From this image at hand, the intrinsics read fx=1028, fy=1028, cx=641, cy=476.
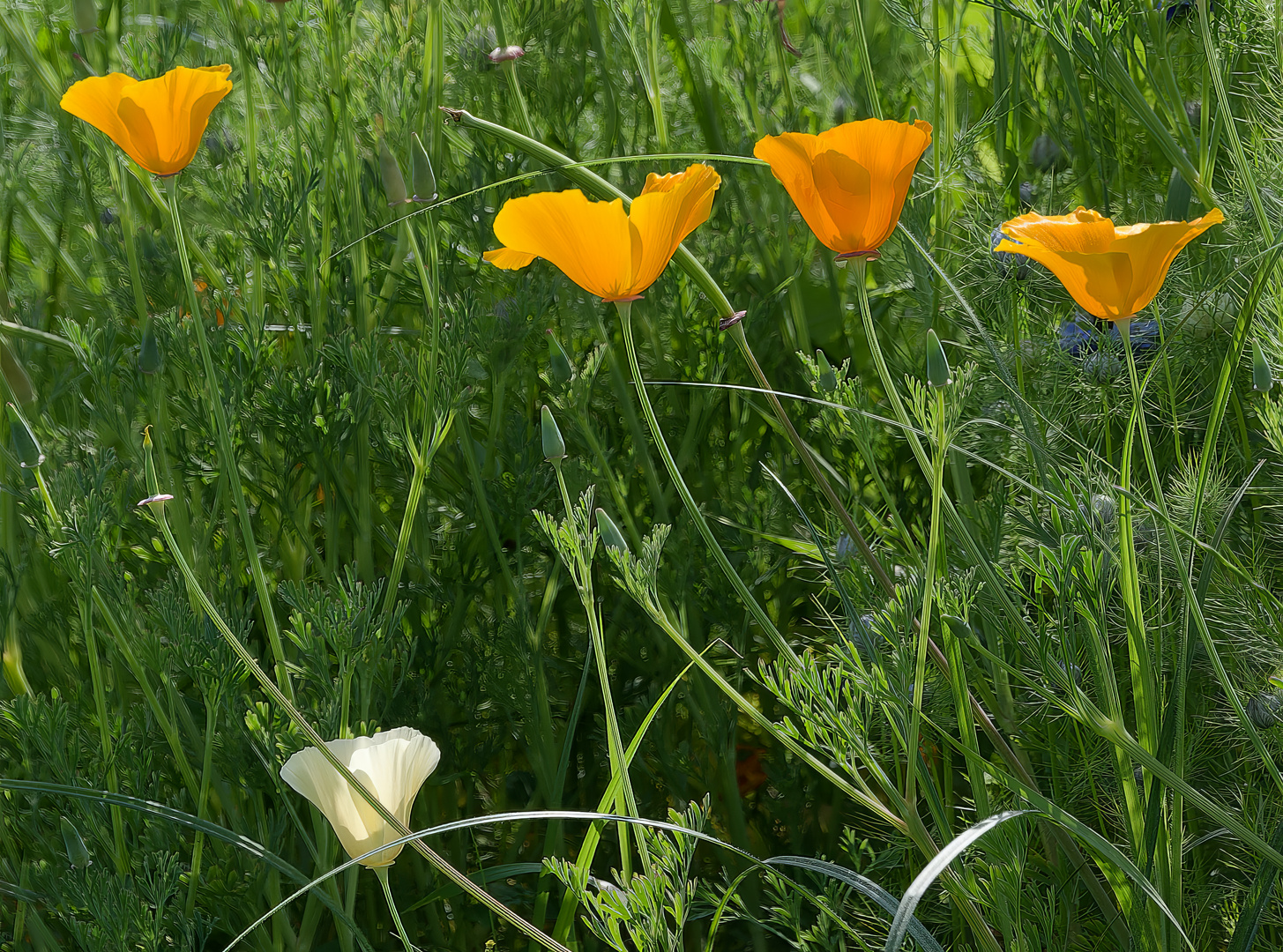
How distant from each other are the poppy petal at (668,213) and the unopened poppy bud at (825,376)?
0.11 m

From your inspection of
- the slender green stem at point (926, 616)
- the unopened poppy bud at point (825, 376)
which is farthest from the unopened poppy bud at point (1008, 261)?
the slender green stem at point (926, 616)

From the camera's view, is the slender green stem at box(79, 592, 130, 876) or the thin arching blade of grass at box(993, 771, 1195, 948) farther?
the slender green stem at box(79, 592, 130, 876)

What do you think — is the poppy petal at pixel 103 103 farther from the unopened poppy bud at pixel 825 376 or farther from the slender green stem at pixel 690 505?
the unopened poppy bud at pixel 825 376

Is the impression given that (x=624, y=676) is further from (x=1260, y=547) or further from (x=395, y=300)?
(x=1260, y=547)

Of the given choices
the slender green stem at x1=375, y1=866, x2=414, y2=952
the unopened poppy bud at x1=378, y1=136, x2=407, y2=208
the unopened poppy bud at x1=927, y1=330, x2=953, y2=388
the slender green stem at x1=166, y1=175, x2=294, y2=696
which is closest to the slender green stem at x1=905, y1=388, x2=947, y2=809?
the unopened poppy bud at x1=927, y1=330, x2=953, y2=388

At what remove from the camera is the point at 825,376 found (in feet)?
2.16

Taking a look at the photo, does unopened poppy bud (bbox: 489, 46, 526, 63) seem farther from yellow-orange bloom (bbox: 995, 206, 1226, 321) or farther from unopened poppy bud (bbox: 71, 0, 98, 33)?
yellow-orange bloom (bbox: 995, 206, 1226, 321)

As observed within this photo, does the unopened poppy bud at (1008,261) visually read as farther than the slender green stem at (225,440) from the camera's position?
Yes

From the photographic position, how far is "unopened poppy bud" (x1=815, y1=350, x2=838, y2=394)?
633 millimetres

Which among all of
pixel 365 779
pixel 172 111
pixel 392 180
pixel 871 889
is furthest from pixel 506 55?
pixel 871 889

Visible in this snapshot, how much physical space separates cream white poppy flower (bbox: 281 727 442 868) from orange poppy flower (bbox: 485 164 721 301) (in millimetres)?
295

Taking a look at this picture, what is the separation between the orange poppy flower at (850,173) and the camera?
583 millimetres

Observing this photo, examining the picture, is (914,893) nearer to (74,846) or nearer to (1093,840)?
(1093,840)

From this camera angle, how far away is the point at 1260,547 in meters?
0.82
